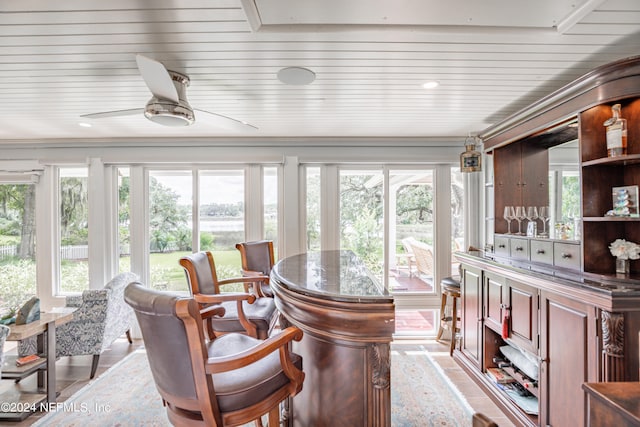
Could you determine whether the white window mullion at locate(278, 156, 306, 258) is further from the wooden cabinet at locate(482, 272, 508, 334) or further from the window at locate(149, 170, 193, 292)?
the wooden cabinet at locate(482, 272, 508, 334)

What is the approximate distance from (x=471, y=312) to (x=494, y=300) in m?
0.41

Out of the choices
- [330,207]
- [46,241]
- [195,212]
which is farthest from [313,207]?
[46,241]

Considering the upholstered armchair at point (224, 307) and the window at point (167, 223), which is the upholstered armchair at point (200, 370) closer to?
the upholstered armchair at point (224, 307)

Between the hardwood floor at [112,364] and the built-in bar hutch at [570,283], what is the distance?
0.37ft

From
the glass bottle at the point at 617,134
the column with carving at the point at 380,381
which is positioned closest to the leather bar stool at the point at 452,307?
the glass bottle at the point at 617,134

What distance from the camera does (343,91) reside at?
90.7 inches

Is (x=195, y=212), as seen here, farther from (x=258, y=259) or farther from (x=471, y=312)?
(x=471, y=312)

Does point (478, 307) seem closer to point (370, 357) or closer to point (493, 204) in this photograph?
point (493, 204)

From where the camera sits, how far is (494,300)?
7.61 feet

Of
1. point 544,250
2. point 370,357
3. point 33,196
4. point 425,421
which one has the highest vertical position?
point 33,196

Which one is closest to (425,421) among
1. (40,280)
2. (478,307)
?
(478,307)

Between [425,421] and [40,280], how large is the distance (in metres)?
4.76

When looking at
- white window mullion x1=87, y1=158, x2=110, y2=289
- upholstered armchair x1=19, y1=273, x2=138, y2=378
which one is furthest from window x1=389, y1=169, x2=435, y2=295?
white window mullion x1=87, y1=158, x2=110, y2=289

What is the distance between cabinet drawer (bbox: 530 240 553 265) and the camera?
6.48 ft
